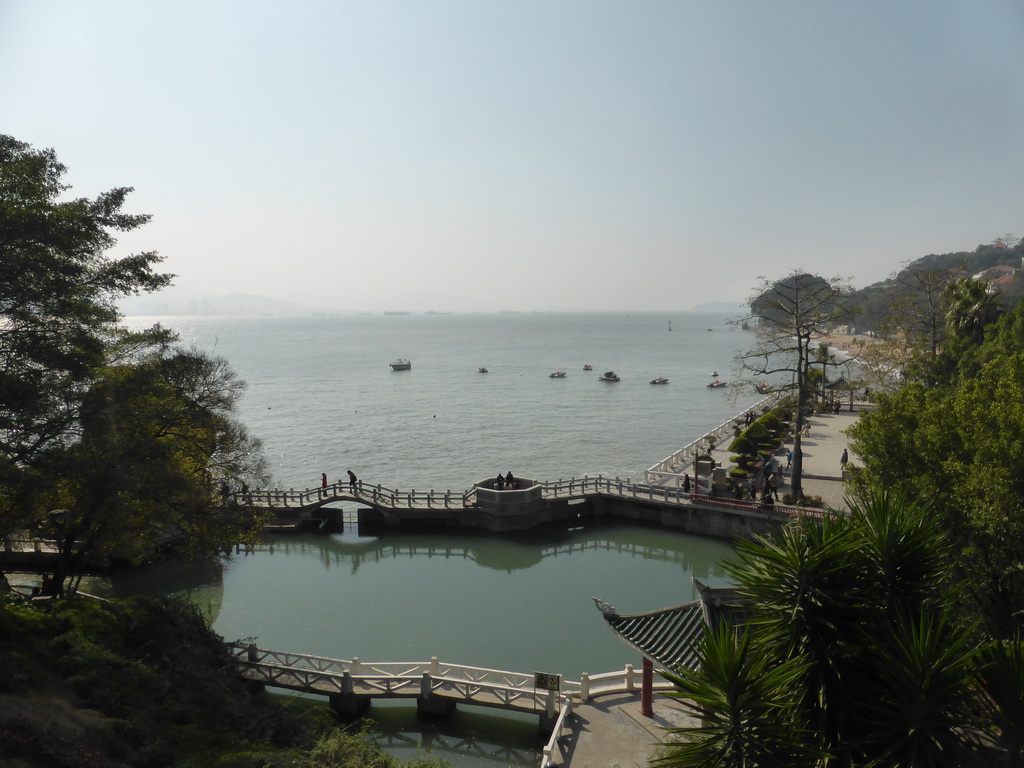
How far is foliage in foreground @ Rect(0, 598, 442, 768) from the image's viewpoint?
32.4ft

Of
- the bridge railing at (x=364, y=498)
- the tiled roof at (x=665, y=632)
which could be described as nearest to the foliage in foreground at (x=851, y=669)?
the tiled roof at (x=665, y=632)

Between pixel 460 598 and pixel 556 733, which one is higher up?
pixel 556 733

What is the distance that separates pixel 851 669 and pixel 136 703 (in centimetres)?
1168

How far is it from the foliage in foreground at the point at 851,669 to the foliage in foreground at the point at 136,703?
21.9 feet

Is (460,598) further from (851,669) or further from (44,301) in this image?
(851,669)

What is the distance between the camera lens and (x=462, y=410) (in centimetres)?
7288

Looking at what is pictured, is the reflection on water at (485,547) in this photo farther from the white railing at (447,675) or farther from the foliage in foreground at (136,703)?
the foliage in foreground at (136,703)

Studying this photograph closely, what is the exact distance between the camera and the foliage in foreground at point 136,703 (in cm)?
988

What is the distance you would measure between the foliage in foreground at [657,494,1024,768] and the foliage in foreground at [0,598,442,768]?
667 cm

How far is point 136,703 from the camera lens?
1148cm

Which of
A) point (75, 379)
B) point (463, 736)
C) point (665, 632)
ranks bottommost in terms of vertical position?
point (463, 736)

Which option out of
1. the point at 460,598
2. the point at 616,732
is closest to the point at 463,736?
the point at 616,732

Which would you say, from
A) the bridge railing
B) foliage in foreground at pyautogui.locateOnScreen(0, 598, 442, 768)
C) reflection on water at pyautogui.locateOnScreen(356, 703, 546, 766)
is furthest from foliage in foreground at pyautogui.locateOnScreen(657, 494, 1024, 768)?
the bridge railing

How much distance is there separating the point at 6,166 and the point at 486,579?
2062 centimetres
